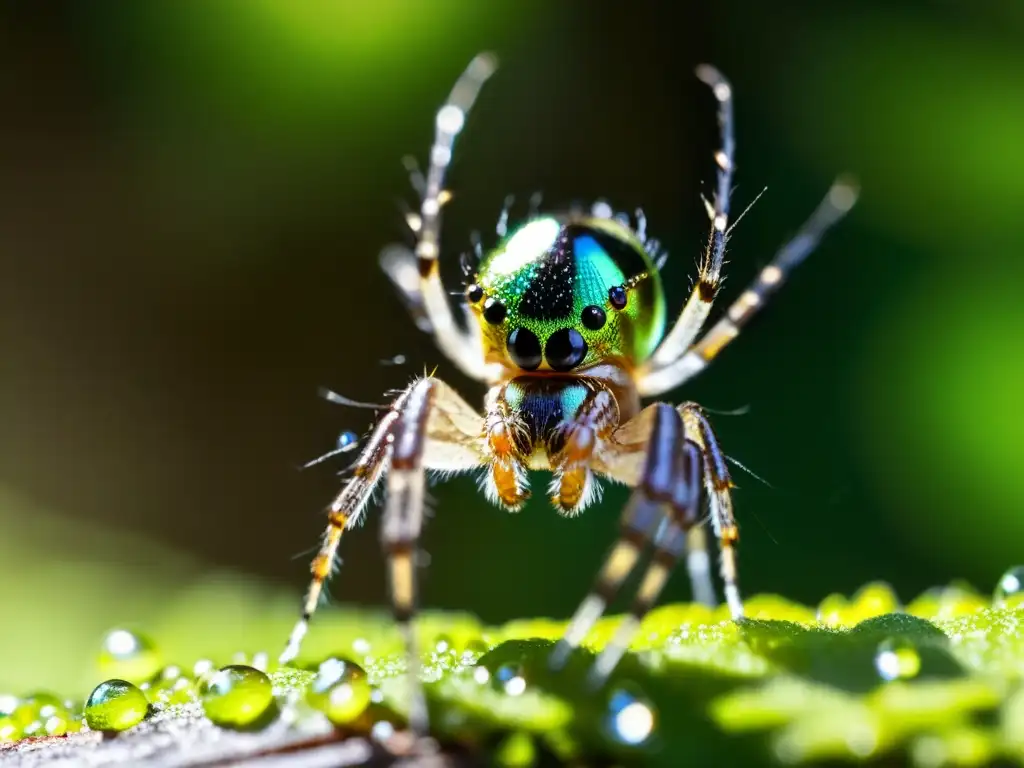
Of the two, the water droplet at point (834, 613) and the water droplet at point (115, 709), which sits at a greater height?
the water droplet at point (834, 613)

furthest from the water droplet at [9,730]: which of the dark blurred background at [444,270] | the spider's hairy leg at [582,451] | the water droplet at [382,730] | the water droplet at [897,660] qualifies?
the dark blurred background at [444,270]

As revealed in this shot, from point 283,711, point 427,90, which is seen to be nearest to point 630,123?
point 427,90

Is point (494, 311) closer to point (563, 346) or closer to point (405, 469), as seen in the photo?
point (563, 346)

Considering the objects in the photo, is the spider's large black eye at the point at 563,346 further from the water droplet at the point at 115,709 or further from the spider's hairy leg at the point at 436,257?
the water droplet at the point at 115,709

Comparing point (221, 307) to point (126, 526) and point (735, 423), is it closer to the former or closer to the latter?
point (126, 526)

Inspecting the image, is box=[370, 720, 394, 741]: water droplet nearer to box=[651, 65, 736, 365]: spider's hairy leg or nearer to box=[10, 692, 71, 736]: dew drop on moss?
box=[10, 692, 71, 736]: dew drop on moss

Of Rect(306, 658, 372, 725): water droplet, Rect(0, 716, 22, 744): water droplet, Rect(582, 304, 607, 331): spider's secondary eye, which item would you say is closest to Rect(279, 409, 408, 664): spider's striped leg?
Rect(582, 304, 607, 331): spider's secondary eye
